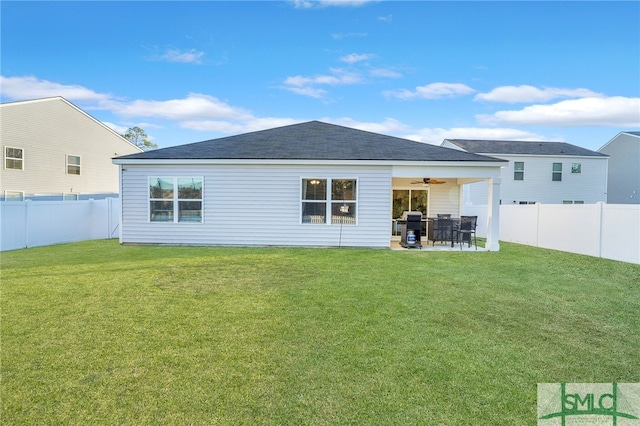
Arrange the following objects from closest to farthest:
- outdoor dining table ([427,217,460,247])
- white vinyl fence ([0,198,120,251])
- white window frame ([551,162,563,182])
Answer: white vinyl fence ([0,198,120,251]) < outdoor dining table ([427,217,460,247]) < white window frame ([551,162,563,182])

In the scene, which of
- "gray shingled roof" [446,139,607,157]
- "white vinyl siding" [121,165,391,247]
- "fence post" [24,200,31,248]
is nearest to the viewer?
"fence post" [24,200,31,248]

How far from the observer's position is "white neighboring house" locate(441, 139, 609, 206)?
21172mm

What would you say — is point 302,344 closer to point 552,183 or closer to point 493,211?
point 493,211

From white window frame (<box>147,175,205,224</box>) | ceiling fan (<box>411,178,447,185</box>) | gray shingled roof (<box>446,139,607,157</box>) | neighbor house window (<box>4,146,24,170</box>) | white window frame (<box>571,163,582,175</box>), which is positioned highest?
gray shingled roof (<box>446,139,607,157</box>)

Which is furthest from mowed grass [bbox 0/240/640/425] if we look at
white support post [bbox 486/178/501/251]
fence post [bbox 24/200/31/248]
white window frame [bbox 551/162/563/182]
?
white window frame [bbox 551/162/563/182]

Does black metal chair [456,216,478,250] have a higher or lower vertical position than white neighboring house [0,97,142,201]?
lower

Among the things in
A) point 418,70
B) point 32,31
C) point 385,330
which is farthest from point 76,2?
point 385,330

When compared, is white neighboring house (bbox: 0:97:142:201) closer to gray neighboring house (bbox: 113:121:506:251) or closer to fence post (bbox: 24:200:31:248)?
fence post (bbox: 24:200:31:248)

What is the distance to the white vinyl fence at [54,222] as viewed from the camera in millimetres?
10727

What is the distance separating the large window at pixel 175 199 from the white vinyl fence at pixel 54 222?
346cm

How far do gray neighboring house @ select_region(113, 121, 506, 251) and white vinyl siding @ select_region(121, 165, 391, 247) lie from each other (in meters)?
0.03

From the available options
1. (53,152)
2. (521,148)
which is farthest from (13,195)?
(521,148)

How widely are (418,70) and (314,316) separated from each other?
14.1 metres

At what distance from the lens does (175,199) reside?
11.7 metres
